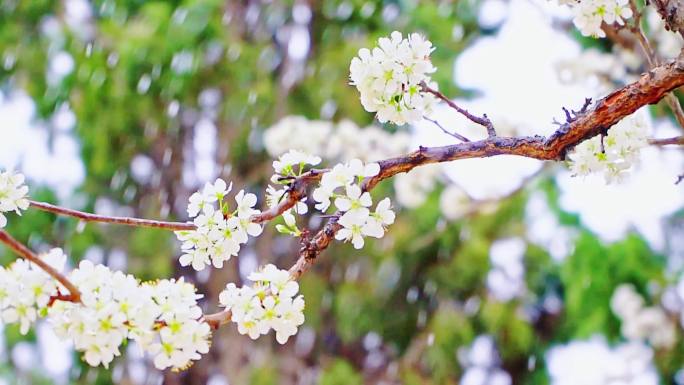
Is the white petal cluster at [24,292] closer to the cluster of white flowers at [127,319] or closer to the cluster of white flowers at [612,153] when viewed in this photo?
the cluster of white flowers at [127,319]

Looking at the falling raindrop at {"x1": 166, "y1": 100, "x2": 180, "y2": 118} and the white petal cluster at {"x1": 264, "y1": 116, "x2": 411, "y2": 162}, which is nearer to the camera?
the white petal cluster at {"x1": 264, "y1": 116, "x2": 411, "y2": 162}

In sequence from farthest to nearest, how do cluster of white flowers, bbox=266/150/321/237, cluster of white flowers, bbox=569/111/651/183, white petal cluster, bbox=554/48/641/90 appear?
white petal cluster, bbox=554/48/641/90 → cluster of white flowers, bbox=569/111/651/183 → cluster of white flowers, bbox=266/150/321/237

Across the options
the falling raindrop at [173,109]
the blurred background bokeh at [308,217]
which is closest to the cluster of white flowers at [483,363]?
the blurred background bokeh at [308,217]

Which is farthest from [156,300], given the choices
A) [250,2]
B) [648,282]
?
[250,2]

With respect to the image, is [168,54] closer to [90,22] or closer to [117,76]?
[117,76]

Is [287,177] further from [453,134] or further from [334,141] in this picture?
[334,141]

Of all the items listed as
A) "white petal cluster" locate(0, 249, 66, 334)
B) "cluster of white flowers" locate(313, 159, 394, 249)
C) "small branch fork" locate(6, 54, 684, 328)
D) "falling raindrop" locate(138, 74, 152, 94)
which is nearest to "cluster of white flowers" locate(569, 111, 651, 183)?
"small branch fork" locate(6, 54, 684, 328)

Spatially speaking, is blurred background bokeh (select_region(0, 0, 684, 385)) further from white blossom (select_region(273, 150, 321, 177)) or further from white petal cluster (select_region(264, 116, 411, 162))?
white blossom (select_region(273, 150, 321, 177))
